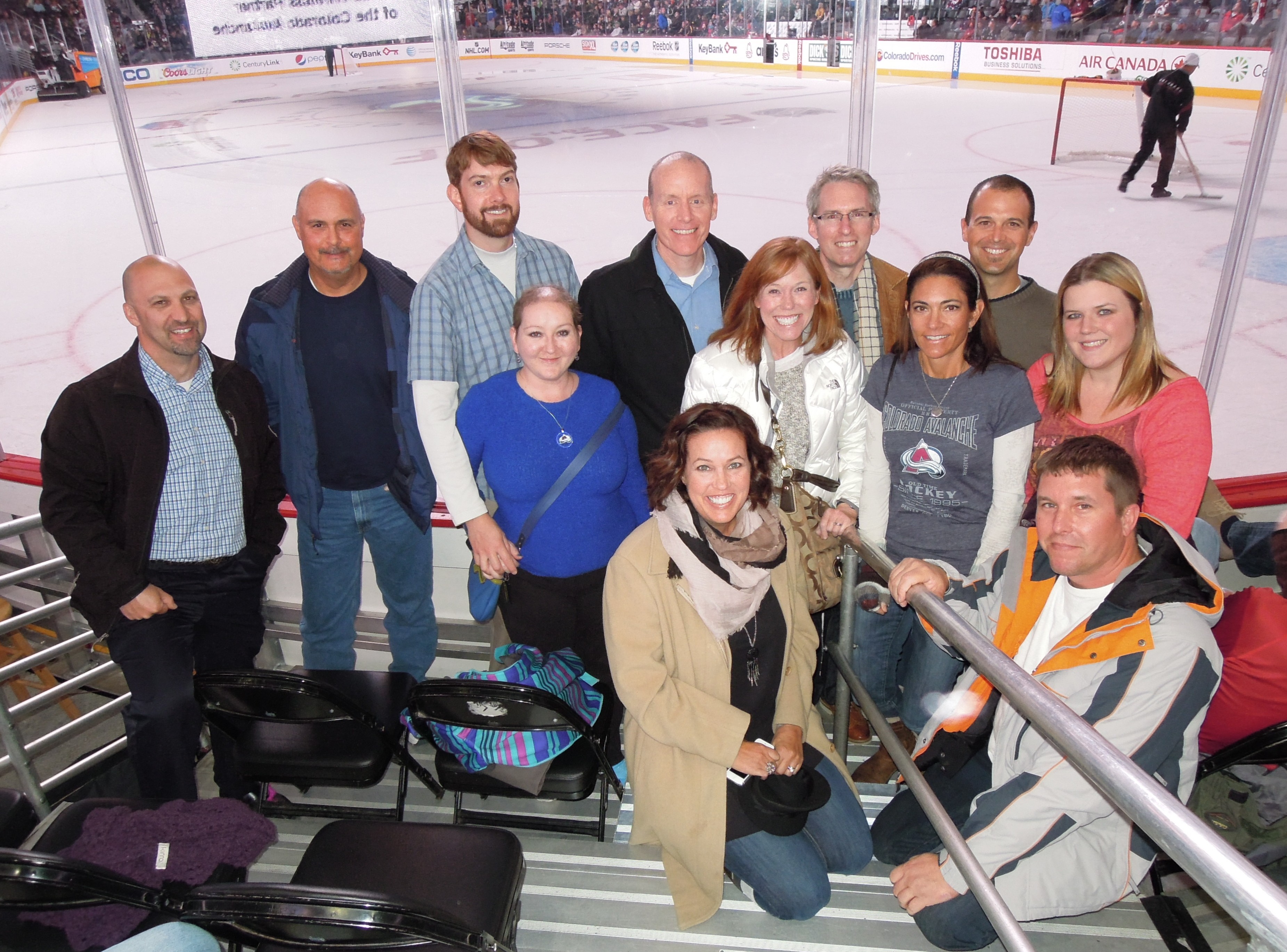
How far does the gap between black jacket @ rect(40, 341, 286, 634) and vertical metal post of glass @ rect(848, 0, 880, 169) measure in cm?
263

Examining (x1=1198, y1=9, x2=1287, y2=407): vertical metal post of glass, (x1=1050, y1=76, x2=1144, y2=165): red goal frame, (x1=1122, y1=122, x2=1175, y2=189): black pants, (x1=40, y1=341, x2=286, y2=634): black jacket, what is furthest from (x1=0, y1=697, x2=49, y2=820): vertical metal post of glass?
(x1=1122, y1=122, x2=1175, y2=189): black pants

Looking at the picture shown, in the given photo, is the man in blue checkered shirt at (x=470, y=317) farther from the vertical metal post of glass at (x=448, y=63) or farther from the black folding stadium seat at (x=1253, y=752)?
the black folding stadium seat at (x=1253, y=752)

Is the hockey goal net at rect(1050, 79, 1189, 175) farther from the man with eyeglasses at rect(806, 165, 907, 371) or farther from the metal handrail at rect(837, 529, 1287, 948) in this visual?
the metal handrail at rect(837, 529, 1287, 948)

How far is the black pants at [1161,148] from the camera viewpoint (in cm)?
725

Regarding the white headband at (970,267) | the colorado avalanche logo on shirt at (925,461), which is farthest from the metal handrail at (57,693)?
the white headband at (970,267)

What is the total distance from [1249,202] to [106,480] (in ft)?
13.3

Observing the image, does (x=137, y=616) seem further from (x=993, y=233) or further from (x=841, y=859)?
(x=993, y=233)

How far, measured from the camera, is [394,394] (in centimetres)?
239

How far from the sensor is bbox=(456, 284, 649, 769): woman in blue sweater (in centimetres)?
203

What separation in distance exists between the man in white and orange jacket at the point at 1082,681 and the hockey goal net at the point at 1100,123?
7350mm

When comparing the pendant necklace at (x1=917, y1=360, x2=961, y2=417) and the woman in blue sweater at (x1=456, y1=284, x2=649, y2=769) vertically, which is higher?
the pendant necklace at (x1=917, y1=360, x2=961, y2=417)

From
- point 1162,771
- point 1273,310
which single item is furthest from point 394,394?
point 1273,310

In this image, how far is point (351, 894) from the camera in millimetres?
1109

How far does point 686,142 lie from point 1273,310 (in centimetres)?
641
